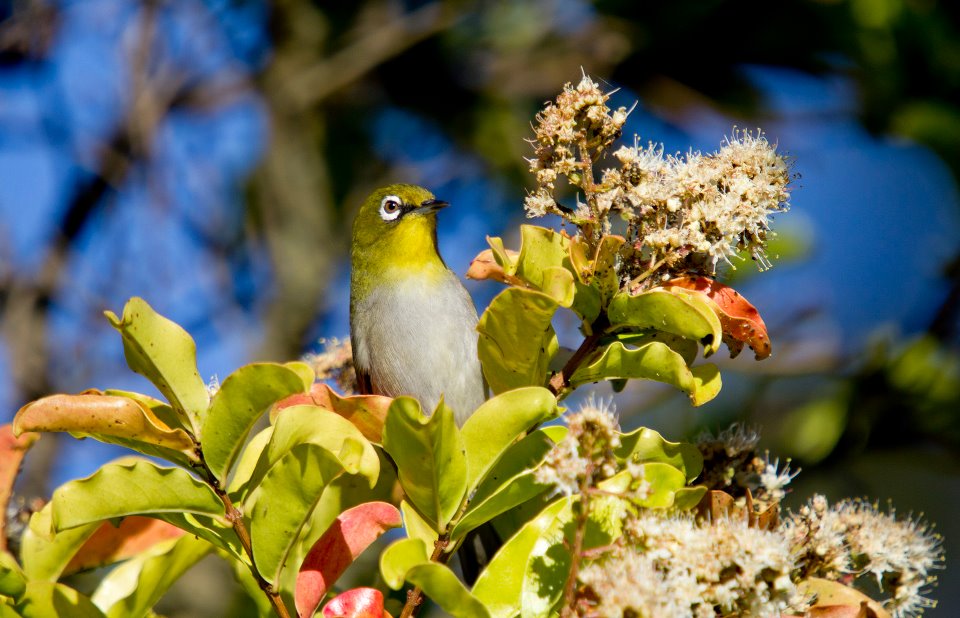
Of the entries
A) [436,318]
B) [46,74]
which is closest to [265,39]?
[46,74]

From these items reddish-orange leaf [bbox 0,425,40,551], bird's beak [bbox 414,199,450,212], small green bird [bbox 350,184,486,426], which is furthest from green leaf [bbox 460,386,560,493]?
bird's beak [bbox 414,199,450,212]

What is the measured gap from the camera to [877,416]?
4156 millimetres

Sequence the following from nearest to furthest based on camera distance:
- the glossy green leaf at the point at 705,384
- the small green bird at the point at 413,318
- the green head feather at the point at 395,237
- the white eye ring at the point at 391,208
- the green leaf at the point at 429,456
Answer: the green leaf at the point at 429,456
the glossy green leaf at the point at 705,384
the small green bird at the point at 413,318
the green head feather at the point at 395,237
the white eye ring at the point at 391,208

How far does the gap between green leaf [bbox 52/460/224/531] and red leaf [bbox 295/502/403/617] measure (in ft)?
0.99

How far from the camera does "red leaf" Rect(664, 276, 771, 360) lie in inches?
74.0

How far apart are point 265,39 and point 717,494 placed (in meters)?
7.80

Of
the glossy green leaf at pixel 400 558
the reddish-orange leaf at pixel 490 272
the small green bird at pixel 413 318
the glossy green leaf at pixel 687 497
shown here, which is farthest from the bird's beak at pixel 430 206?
the glossy green leaf at pixel 400 558

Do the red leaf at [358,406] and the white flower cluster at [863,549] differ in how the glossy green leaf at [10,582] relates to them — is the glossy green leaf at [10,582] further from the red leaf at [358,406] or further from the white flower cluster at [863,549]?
the white flower cluster at [863,549]

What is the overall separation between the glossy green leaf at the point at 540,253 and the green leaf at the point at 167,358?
62cm

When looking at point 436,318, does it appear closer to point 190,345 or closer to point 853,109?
point 190,345

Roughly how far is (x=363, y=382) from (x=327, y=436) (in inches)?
59.2

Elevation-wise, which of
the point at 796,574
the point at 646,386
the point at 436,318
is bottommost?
the point at 796,574

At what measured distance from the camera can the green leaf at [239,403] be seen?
1641 mm

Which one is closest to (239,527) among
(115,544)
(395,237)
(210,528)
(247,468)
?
(210,528)
